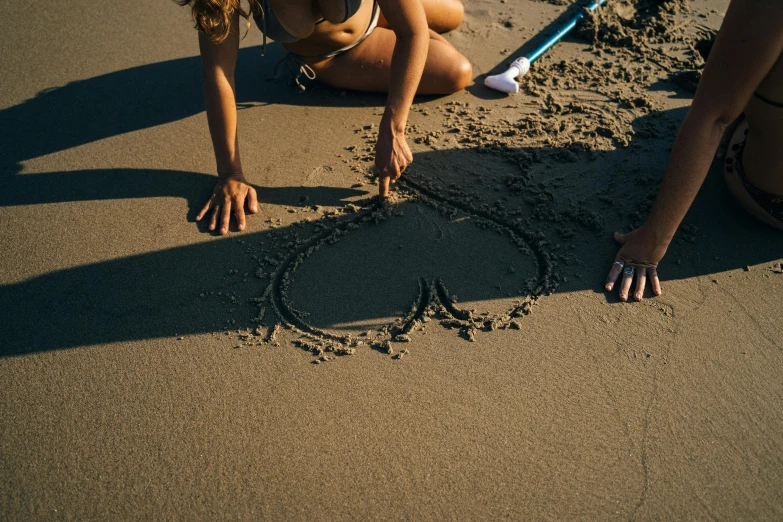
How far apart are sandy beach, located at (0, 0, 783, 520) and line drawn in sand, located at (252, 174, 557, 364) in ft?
0.03

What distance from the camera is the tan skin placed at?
253cm

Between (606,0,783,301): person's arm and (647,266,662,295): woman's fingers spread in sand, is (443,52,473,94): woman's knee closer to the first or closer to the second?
(606,0,783,301): person's arm

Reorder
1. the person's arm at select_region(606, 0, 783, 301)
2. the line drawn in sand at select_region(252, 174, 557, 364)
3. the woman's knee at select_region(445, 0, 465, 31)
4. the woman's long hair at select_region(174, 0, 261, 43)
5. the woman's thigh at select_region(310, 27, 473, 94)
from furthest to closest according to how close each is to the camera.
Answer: the woman's knee at select_region(445, 0, 465, 31) → the woman's thigh at select_region(310, 27, 473, 94) → the woman's long hair at select_region(174, 0, 261, 43) → the line drawn in sand at select_region(252, 174, 557, 364) → the person's arm at select_region(606, 0, 783, 301)

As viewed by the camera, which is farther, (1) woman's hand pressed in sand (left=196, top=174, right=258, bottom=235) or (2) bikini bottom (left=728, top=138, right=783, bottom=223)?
(1) woman's hand pressed in sand (left=196, top=174, right=258, bottom=235)

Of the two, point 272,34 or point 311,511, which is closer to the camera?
point 311,511

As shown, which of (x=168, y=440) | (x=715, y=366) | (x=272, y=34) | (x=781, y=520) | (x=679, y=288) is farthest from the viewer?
(x=272, y=34)

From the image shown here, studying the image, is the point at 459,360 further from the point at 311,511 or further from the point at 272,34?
the point at 272,34

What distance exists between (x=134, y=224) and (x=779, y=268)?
2711 mm

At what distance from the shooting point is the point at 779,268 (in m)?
2.48

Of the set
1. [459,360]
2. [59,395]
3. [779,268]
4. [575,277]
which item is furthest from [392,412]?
[779,268]

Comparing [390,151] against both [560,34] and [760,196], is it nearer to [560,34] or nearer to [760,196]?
[760,196]

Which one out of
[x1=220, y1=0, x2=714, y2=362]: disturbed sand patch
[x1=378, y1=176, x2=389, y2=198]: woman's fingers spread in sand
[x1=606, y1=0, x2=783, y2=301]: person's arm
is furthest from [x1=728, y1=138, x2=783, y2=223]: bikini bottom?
[x1=378, y1=176, x2=389, y2=198]: woman's fingers spread in sand

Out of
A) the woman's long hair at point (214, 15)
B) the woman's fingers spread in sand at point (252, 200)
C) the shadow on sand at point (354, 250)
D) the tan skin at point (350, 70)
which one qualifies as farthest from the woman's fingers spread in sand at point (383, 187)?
the woman's long hair at point (214, 15)

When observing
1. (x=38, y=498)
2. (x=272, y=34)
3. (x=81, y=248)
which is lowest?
(x=38, y=498)
